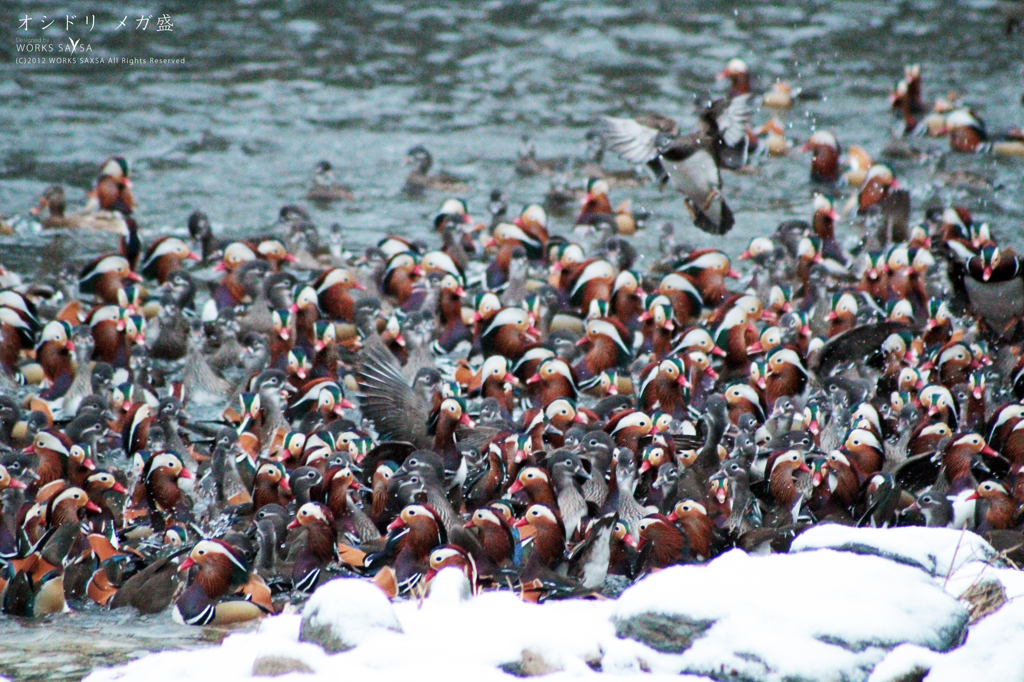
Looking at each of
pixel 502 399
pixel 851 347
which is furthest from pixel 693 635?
pixel 851 347

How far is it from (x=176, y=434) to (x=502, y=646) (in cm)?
511

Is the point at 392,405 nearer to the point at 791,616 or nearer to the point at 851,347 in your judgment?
the point at 851,347

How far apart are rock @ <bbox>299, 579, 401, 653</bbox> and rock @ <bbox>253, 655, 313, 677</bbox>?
0.43ft

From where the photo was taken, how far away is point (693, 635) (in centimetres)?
451

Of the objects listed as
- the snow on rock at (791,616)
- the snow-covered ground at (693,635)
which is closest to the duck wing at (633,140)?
the snow-covered ground at (693,635)

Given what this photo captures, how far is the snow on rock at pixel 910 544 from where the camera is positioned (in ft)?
16.7

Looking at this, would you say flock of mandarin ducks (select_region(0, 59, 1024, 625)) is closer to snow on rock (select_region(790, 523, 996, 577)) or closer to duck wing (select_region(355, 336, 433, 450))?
duck wing (select_region(355, 336, 433, 450))

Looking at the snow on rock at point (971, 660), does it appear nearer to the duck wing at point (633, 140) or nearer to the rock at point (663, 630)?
the rock at point (663, 630)

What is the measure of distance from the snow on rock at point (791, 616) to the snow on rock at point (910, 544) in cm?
30

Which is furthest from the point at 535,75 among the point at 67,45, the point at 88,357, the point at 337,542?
the point at 337,542

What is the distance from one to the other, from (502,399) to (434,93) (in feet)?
32.2

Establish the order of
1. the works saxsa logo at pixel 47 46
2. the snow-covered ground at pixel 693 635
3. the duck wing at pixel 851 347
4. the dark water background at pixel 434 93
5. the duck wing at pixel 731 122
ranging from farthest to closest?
the works saxsa logo at pixel 47 46, the dark water background at pixel 434 93, the duck wing at pixel 731 122, the duck wing at pixel 851 347, the snow-covered ground at pixel 693 635

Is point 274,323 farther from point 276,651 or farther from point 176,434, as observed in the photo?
point 276,651

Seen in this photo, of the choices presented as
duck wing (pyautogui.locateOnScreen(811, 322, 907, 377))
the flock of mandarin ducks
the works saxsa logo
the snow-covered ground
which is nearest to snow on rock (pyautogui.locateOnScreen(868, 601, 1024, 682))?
the snow-covered ground
